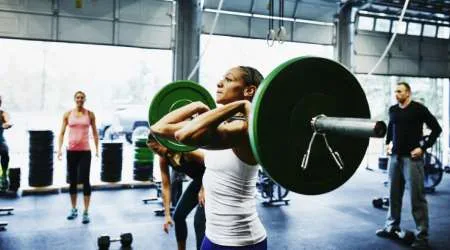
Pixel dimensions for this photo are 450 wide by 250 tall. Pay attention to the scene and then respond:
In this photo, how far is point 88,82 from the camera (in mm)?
10781

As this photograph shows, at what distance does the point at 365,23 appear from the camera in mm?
7086

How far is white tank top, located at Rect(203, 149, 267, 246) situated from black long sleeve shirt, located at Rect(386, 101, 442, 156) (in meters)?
2.29

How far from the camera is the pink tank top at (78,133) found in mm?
3777

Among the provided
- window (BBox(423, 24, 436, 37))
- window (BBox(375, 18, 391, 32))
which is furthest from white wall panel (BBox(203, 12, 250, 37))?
window (BBox(423, 24, 436, 37))

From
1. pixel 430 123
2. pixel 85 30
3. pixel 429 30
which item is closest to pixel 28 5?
pixel 85 30

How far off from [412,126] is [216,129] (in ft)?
8.55

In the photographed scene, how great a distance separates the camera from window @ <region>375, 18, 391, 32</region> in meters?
7.21

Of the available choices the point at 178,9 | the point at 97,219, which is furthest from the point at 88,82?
the point at 97,219

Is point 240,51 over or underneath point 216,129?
over

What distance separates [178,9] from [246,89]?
4710 mm

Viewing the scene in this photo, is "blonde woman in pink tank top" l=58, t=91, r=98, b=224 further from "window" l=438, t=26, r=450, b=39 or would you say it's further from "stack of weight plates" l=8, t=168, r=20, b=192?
"window" l=438, t=26, r=450, b=39

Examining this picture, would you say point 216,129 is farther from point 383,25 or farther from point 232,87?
point 383,25

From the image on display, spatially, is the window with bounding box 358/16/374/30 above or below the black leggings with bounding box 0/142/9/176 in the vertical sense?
above

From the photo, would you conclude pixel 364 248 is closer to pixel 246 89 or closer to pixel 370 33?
pixel 246 89
